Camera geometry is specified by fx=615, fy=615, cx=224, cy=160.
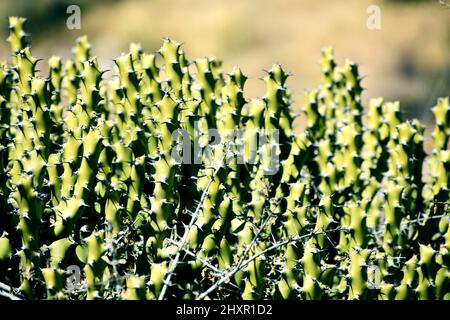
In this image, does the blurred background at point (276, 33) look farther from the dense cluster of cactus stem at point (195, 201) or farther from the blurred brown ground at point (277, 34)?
the dense cluster of cactus stem at point (195, 201)

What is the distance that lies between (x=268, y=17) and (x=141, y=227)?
853 centimetres

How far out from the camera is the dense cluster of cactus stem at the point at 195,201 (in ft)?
8.23

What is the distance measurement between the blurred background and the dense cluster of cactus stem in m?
5.95

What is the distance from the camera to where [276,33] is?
1027 cm

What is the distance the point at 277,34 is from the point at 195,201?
309 inches

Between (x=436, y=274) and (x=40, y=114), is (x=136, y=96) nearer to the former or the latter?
(x=40, y=114)

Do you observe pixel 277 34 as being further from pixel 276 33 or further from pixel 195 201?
pixel 195 201

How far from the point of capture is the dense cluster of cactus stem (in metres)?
2.51

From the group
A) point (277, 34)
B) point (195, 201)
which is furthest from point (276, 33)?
point (195, 201)

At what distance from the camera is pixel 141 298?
7.36 feet

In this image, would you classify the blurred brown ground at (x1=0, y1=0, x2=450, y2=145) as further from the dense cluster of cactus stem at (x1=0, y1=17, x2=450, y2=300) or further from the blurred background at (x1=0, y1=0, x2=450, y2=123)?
the dense cluster of cactus stem at (x1=0, y1=17, x2=450, y2=300)

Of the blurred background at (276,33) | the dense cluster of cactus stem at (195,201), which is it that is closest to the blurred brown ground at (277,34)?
the blurred background at (276,33)
